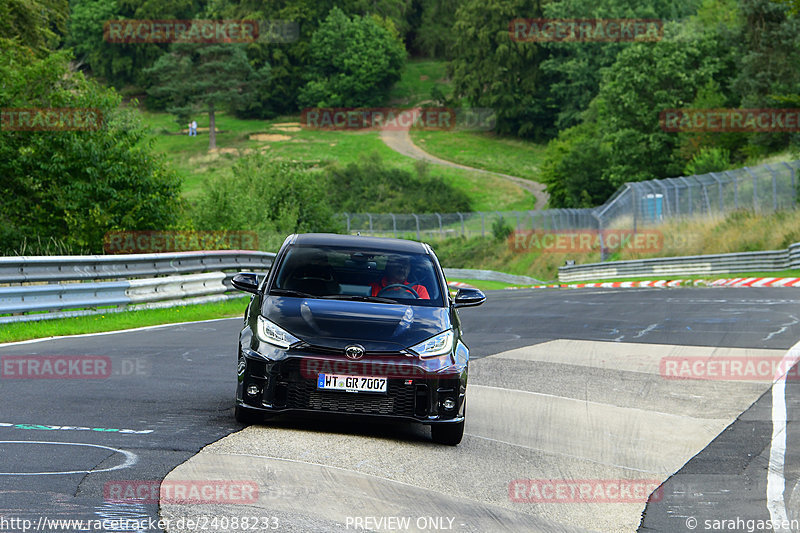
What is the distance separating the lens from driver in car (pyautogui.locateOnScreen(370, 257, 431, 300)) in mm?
8758

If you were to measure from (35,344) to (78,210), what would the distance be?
15180 millimetres

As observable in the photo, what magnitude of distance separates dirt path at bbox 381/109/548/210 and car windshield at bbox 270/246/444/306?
83109mm

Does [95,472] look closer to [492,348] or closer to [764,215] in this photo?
[492,348]

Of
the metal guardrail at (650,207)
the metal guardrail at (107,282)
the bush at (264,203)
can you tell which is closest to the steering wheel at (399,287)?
the metal guardrail at (107,282)

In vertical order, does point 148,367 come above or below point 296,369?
below

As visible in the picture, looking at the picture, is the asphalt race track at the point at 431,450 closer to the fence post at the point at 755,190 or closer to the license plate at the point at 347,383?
the license plate at the point at 347,383

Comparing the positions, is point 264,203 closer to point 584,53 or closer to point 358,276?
point 358,276

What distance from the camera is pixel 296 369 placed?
297 inches

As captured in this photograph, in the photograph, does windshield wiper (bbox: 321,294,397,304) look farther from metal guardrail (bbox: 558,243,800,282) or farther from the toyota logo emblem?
metal guardrail (bbox: 558,243,800,282)

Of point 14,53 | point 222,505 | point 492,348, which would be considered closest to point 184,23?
point 14,53

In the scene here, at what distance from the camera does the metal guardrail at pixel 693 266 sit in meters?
34.4

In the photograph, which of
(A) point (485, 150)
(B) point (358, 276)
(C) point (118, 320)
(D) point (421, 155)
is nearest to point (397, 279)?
(B) point (358, 276)

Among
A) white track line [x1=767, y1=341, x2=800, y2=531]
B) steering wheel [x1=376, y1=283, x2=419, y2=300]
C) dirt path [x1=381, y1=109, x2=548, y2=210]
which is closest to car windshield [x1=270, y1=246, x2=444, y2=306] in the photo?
steering wheel [x1=376, y1=283, x2=419, y2=300]

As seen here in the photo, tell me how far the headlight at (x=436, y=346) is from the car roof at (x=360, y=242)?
1453 millimetres
